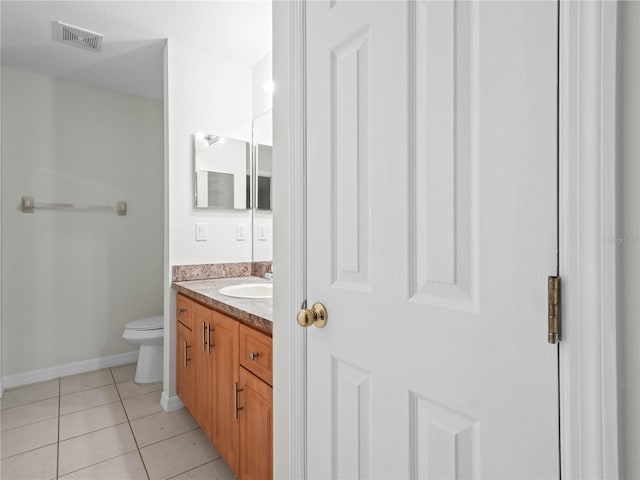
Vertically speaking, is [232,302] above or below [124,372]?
above

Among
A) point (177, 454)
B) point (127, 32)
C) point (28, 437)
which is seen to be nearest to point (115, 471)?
point (177, 454)

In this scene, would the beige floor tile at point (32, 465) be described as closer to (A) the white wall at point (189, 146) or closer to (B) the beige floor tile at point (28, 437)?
(B) the beige floor tile at point (28, 437)

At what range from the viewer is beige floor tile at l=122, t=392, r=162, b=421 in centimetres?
219

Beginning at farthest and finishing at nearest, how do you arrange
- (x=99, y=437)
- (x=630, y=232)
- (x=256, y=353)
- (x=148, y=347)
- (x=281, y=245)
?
1. (x=148, y=347)
2. (x=99, y=437)
3. (x=256, y=353)
4. (x=281, y=245)
5. (x=630, y=232)

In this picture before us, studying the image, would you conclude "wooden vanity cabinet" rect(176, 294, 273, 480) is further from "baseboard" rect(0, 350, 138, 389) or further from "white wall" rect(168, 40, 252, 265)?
"baseboard" rect(0, 350, 138, 389)

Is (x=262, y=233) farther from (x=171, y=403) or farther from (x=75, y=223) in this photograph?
(x=75, y=223)

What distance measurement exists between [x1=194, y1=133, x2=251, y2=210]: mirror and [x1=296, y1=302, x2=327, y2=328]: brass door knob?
1.71 meters

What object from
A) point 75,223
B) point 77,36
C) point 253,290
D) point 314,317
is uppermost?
point 77,36

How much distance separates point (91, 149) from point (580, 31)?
338cm

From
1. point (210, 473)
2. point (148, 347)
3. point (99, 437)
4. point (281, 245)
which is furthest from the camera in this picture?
point (148, 347)

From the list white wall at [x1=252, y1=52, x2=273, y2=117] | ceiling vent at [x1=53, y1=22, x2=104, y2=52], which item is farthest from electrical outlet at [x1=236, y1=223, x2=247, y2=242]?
ceiling vent at [x1=53, y1=22, x2=104, y2=52]

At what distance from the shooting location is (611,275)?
400mm

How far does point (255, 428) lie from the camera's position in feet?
4.21

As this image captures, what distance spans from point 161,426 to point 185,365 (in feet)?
1.23
